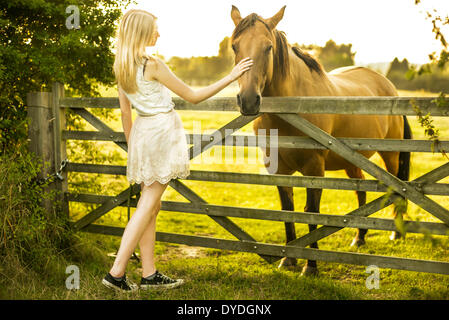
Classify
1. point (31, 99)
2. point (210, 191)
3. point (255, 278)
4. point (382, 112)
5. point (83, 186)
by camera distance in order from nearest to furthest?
1. point (382, 112)
2. point (255, 278)
3. point (31, 99)
4. point (83, 186)
5. point (210, 191)

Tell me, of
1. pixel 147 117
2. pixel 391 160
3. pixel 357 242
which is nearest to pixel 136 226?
pixel 147 117

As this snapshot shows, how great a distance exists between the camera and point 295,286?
3.68m

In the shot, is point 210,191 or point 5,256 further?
point 210,191

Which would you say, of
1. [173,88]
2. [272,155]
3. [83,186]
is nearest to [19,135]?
[83,186]

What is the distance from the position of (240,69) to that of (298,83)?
137cm

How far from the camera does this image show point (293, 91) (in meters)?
4.25

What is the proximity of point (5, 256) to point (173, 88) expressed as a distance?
2110mm

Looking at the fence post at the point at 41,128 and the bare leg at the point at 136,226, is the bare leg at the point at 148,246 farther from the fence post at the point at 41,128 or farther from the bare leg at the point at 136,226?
the fence post at the point at 41,128

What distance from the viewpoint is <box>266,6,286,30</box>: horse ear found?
3.83 m

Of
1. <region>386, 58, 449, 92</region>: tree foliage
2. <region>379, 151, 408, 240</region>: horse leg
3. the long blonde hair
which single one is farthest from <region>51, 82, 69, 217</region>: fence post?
<region>386, 58, 449, 92</region>: tree foliage

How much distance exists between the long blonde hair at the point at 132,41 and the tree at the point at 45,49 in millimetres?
1725

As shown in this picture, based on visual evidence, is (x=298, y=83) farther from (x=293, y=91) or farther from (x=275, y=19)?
(x=275, y=19)

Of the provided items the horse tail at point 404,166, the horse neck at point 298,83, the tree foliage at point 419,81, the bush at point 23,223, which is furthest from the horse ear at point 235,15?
the tree foliage at point 419,81
